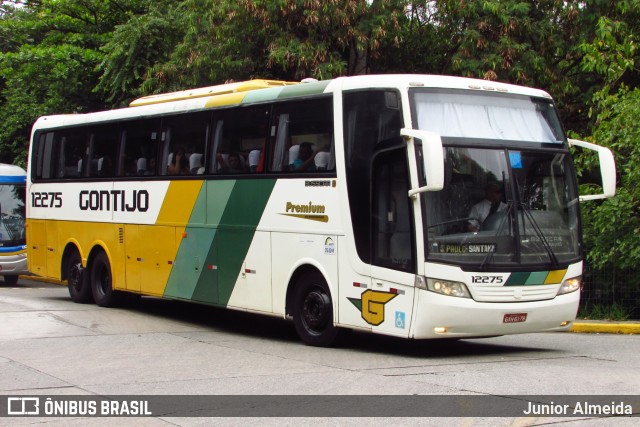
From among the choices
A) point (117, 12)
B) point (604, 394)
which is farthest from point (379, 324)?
point (117, 12)

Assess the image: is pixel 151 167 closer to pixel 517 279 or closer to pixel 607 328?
pixel 517 279

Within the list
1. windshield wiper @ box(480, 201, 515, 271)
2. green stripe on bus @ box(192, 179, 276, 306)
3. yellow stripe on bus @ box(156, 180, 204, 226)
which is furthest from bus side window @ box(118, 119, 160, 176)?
windshield wiper @ box(480, 201, 515, 271)

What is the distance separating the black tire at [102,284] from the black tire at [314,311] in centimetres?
586

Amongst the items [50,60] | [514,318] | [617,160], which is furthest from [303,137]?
[50,60]

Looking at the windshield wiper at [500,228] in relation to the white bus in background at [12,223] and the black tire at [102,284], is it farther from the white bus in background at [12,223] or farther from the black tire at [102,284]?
the white bus in background at [12,223]

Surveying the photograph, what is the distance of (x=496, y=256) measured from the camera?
→ 438 inches

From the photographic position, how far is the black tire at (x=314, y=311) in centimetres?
1241

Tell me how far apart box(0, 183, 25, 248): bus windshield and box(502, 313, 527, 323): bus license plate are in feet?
58.2

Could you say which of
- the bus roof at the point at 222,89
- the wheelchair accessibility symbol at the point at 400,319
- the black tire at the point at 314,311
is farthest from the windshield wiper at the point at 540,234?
the bus roof at the point at 222,89

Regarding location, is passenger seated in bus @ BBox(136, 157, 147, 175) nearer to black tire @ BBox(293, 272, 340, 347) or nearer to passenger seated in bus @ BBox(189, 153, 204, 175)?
passenger seated in bus @ BBox(189, 153, 204, 175)

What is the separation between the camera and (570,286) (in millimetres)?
11820

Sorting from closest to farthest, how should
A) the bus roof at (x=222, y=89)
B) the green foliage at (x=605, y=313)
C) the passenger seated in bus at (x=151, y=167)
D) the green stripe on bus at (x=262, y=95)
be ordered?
1. the green stripe on bus at (x=262, y=95)
2. the bus roof at (x=222, y=89)
3. the passenger seated in bus at (x=151, y=167)
4. the green foliage at (x=605, y=313)

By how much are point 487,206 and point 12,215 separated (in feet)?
59.2

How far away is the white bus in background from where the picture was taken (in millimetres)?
25406
